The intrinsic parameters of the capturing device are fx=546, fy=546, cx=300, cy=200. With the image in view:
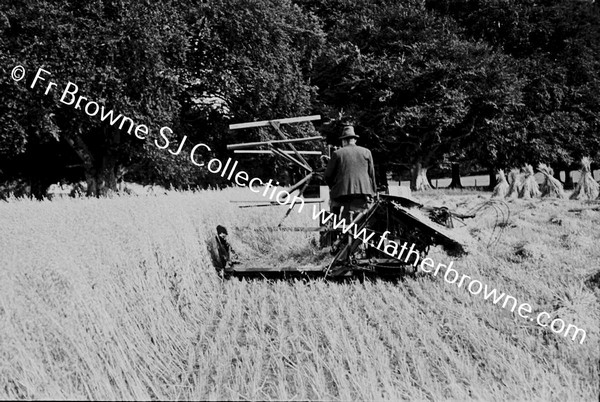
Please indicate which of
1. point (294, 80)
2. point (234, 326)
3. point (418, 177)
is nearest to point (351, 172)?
point (234, 326)

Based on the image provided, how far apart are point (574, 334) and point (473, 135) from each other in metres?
27.4

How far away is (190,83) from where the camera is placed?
24016 millimetres

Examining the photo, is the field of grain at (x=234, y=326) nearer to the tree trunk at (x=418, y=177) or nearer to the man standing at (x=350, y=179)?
the man standing at (x=350, y=179)

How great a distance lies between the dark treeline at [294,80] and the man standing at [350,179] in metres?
12.7

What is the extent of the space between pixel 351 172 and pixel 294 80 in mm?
19206

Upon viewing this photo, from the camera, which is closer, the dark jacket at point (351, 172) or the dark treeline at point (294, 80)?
the dark jacket at point (351, 172)

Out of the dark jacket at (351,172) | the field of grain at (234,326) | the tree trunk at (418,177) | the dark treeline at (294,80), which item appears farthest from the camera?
the tree trunk at (418,177)

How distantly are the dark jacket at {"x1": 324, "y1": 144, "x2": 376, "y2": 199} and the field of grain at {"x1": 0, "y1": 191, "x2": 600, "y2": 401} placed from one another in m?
1.43

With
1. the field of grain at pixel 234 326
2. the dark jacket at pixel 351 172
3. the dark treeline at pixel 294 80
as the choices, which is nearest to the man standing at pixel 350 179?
the dark jacket at pixel 351 172

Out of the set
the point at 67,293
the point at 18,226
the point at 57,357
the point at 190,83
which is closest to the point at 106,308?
the point at 67,293

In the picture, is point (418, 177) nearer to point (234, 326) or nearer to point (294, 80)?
point (294, 80)

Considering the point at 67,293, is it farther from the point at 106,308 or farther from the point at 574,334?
the point at 574,334

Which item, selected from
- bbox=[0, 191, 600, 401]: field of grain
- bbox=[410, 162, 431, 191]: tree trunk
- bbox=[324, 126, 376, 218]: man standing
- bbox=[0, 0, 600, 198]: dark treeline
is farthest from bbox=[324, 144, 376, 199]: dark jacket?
bbox=[410, 162, 431, 191]: tree trunk

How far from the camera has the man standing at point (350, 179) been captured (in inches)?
317
